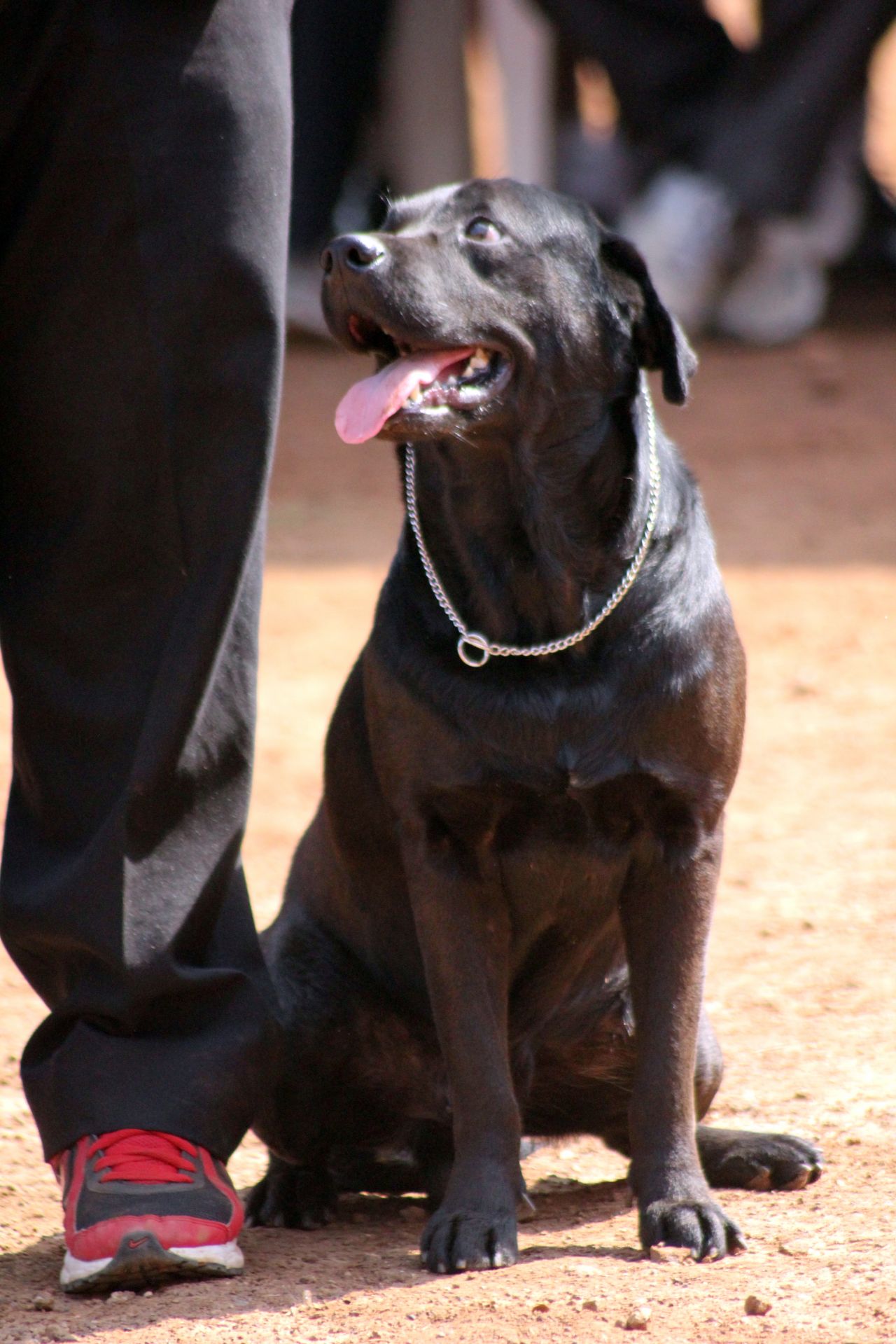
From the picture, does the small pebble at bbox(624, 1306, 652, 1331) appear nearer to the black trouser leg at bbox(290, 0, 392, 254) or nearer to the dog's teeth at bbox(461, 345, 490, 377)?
the dog's teeth at bbox(461, 345, 490, 377)

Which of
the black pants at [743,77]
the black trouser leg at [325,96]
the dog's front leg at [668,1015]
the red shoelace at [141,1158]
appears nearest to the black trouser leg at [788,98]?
the black pants at [743,77]

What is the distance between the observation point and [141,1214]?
2.29 metres


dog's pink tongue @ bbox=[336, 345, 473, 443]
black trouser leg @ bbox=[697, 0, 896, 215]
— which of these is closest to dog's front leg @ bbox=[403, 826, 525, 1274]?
dog's pink tongue @ bbox=[336, 345, 473, 443]

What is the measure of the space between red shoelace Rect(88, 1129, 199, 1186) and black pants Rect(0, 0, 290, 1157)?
2cm

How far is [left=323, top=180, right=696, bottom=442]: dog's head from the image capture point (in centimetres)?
243

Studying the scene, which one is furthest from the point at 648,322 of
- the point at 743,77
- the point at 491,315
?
the point at 743,77

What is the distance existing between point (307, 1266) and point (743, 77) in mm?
7445

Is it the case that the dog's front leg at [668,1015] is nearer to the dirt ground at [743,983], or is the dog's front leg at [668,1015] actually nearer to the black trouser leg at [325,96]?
the dirt ground at [743,983]

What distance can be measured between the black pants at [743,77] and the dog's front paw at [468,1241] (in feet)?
23.5

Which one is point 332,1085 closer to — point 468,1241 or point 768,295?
point 468,1241

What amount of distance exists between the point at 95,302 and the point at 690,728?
3.04 ft

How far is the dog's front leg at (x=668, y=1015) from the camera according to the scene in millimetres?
2412

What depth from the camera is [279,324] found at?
2.37 m

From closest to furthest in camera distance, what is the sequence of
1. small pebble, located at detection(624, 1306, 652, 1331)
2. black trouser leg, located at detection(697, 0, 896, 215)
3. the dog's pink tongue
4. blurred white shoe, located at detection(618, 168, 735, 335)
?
small pebble, located at detection(624, 1306, 652, 1331) → the dog's pink tongue → black trouser leg, located at detection(697, 0, 896, 215) → blurred white shoe, located at detection(618, 168, 735, 335)
